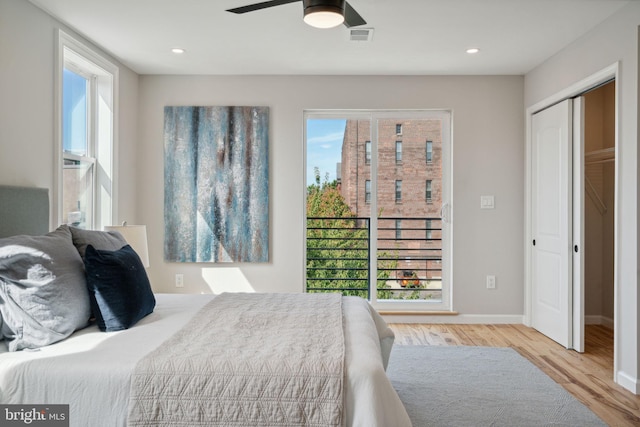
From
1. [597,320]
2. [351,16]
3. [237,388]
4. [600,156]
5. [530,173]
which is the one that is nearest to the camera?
[237,388]

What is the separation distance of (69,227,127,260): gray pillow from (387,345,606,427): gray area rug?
2043 mm

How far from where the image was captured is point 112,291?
218 centimetres

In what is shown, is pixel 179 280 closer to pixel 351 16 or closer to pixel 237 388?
pixel 237 388

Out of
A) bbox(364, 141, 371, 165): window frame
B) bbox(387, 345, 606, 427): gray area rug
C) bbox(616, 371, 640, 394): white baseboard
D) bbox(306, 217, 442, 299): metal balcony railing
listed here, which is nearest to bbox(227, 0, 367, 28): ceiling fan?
bbox(387, 345, 606, 427): gray area rug

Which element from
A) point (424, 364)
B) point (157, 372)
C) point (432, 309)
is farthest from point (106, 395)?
point (432, 309)

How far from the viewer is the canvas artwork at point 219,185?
451 centimetres

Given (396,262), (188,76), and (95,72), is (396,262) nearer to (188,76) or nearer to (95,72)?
(188,76)

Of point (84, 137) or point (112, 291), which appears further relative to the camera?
point (84, 137)

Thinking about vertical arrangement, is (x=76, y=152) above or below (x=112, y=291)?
above

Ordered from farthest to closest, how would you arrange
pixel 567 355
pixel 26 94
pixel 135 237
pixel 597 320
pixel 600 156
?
pixel 597 320
pixel 600 156
pixel 567 355
pixel 135 237
pixel 26 94

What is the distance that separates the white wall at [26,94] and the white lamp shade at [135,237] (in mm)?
563

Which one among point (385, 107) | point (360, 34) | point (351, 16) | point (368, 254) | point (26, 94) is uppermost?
point (360, 34)

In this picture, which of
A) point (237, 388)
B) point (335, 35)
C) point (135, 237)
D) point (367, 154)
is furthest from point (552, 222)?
point (135, 237)

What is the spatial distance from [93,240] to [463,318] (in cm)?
363
